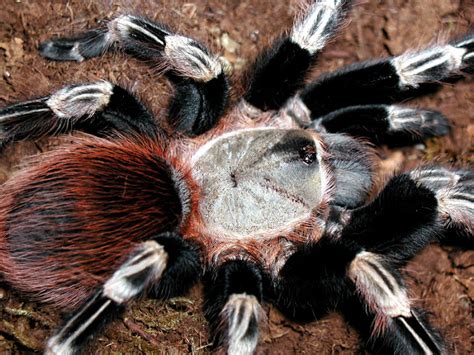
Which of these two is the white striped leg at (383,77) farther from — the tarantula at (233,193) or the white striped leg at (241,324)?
the white striped leg at (241,324)

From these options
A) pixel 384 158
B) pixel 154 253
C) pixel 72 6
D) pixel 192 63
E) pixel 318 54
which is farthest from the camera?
pixel 384 158

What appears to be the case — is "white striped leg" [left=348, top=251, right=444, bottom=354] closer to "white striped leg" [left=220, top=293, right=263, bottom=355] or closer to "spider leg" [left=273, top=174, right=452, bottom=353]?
"spider leg" [left=273, top=174, right=452, bottom=353]

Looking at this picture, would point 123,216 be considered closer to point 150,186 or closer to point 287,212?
point 150,186

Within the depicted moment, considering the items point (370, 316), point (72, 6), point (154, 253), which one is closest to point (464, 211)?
point (370, 316)

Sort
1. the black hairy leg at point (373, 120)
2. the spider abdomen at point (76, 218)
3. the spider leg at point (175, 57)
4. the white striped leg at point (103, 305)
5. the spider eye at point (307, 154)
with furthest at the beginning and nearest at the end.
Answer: the black hairy leg at point (373, 120) < the spider leg at point (175, 57) < the spider eye at point (307, 154) < the spider abdomen at point (76, 218) < the white striped leg at point (103, 305)

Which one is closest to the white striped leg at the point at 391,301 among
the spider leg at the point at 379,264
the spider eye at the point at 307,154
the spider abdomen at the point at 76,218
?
the spider leg at the point at 379,264

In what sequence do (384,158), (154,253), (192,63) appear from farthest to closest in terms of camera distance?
(384,158) → (192,63) → (154,253)

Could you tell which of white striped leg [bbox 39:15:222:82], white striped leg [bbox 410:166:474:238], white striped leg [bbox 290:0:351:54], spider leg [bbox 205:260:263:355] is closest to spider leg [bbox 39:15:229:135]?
white striped leg [bbox 39:15:222:82]
